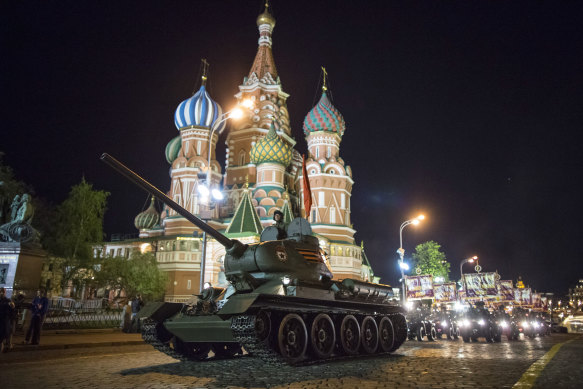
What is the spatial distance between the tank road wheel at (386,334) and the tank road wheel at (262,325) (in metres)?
4.52

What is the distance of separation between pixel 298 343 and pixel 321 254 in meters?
3.04

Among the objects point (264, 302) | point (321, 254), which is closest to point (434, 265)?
point (321, 254)

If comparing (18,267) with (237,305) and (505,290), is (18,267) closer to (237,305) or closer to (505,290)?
(237,305)

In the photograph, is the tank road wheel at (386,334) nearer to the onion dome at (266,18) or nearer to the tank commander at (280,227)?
the tank commander at (280,227)

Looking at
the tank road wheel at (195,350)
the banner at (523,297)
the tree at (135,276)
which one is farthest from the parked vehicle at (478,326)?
the tree at (135,276)

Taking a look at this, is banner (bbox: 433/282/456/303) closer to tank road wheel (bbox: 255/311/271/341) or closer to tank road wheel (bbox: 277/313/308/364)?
tank road wheel (bbox: 277/313/308/364)

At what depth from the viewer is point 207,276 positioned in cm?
3975

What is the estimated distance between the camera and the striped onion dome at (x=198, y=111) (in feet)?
157

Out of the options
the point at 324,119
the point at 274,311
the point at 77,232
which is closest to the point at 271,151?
the point at 324,119

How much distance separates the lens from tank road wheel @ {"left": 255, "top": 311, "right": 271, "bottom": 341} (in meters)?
7.89

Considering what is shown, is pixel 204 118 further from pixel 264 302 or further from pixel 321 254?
pixel 264 302

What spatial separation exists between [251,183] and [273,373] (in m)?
41.2

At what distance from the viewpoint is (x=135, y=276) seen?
117 ft

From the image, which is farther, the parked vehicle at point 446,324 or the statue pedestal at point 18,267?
the parked vehicle at point 446,324
